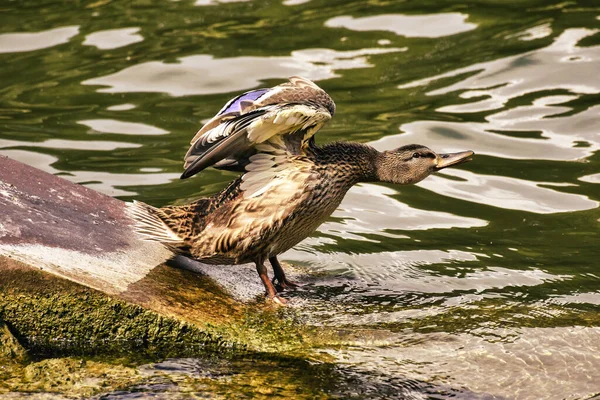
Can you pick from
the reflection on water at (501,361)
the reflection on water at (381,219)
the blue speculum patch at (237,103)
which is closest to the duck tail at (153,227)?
the blue speculum patch at (237,103)

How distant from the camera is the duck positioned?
550 centimetres

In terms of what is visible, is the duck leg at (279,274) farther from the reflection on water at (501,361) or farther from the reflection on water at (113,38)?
the reflection on water at (113,38)

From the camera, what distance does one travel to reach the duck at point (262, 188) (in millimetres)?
5496

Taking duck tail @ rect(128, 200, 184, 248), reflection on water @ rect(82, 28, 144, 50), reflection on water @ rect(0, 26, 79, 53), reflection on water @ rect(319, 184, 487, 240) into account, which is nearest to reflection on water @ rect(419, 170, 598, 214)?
reflection on water @ rect(319, 184, 487, 240)

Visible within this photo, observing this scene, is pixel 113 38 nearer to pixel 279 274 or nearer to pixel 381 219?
pixel 381 219

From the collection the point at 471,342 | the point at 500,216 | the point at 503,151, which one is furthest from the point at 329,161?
the point at 503,151

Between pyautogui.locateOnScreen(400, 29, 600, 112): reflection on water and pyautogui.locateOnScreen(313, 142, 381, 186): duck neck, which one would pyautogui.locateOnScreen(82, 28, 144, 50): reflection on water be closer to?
pyautogui.locateOnScreen(400, 29, 600, 112): reflection on water

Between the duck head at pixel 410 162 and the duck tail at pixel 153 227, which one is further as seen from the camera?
the duck head at pixel 410 162

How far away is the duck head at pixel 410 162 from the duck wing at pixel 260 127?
27.2 inches

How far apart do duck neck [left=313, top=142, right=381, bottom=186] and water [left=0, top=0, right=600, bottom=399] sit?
67 centimetres

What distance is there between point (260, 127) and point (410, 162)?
Result: 1.35m

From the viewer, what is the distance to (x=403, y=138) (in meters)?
9.23

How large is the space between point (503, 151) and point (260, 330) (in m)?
4.54

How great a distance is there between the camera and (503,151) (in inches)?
354
